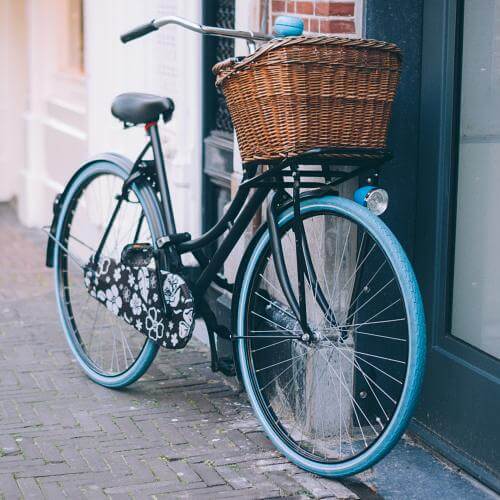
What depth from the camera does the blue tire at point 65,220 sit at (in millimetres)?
4957

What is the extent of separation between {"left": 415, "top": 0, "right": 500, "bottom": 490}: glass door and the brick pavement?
570mm

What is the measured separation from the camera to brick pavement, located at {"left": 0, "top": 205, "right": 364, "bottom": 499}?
13.6ft

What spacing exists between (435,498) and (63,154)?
564 cm

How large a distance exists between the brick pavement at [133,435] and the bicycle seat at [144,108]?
50.5 inches

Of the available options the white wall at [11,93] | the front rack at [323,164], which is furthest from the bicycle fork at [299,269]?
the white wall at [11,93]

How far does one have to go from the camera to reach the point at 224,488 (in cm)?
412

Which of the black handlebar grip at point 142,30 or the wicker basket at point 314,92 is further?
the black handlebar grip at point 142,30

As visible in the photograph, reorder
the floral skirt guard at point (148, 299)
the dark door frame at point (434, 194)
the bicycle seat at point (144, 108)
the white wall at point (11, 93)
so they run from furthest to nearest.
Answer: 1. the white wall at point (11, 93)
2. the bicycle seat at point (144, 108)
3. the floral skirt guard at point (148, 299)
4. the dark door frame at point (434, 194)

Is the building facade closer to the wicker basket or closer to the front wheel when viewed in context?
the front wheel

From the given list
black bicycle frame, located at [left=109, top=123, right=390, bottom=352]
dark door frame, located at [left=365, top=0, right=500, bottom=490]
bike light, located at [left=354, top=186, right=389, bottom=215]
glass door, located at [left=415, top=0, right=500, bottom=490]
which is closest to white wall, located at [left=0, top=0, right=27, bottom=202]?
black bicycle frame, located at [left=109, top=123, right=390, bottom=352]

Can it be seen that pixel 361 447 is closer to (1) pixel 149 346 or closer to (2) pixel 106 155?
(1) pixel 149 346

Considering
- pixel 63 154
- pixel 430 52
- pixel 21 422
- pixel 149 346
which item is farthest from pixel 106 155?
pixel 63 154

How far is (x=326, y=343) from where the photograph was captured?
14.0 feet

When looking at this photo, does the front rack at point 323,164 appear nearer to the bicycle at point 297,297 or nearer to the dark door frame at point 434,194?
the bicycle at point 297,297
